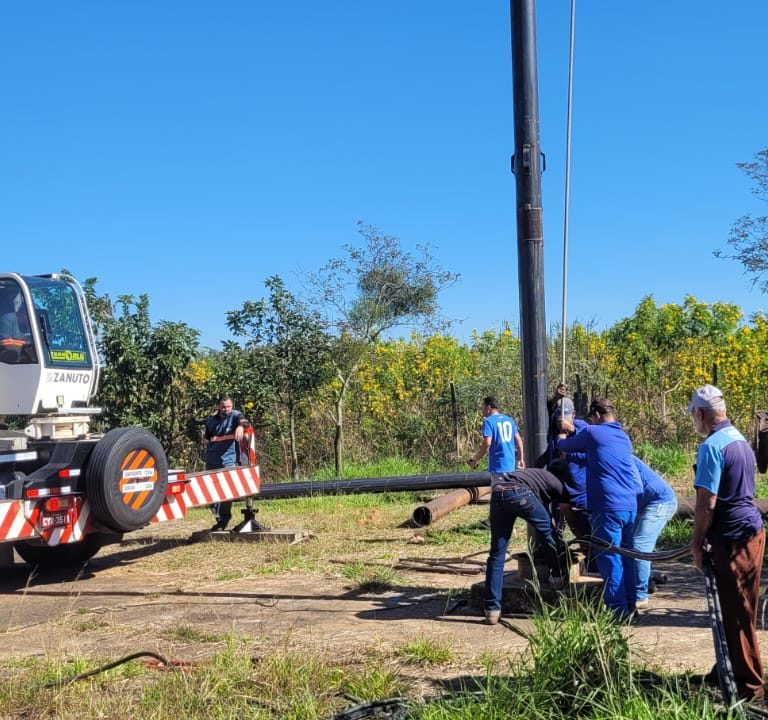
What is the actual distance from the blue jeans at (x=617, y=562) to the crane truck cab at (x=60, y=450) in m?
5.05

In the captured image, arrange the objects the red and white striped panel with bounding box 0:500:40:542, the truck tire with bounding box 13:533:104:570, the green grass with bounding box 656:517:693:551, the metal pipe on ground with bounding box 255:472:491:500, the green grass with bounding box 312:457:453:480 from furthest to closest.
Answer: the green grass with bounding box 312:457:453:480 → the metal pipe on ground with bounding box 255:472:491:500 → the truck tire with bounding box 13:533:104:570 → the green grass with bounding box 656:517:693:551 → the red and white striped panel with bounding box 0:500:40:542

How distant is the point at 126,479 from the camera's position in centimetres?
1003

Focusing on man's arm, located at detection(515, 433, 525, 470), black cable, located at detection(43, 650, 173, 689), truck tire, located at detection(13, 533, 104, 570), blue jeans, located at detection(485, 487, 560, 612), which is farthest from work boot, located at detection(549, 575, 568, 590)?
truck tire, located at detection(13, 533, 104, 570)

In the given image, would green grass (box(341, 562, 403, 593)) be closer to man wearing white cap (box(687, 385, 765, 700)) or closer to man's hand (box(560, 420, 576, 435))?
man's hand (box(560, 420, 576, 435))

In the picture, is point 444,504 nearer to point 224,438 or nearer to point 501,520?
point 224,438

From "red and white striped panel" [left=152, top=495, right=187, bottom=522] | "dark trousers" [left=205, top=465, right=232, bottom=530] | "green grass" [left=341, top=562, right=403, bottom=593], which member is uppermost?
"red and white striped panel" [left=152, top=495, right=187, bottom=522]

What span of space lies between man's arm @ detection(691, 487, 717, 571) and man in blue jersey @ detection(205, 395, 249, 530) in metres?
8.31

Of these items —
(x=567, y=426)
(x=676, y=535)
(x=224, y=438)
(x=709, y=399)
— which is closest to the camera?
(x=709, y=399)

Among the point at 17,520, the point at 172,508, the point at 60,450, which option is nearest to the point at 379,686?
the point at 17,520

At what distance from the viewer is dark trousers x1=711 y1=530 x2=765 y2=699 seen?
5180 millimetres

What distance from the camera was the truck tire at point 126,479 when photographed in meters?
9.77

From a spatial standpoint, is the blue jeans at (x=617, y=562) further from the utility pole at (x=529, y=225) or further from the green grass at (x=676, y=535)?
the green grass at (x=676, y=535)

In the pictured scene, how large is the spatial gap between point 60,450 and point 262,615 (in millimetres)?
3069

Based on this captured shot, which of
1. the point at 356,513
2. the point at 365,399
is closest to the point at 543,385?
the point at 356,513
